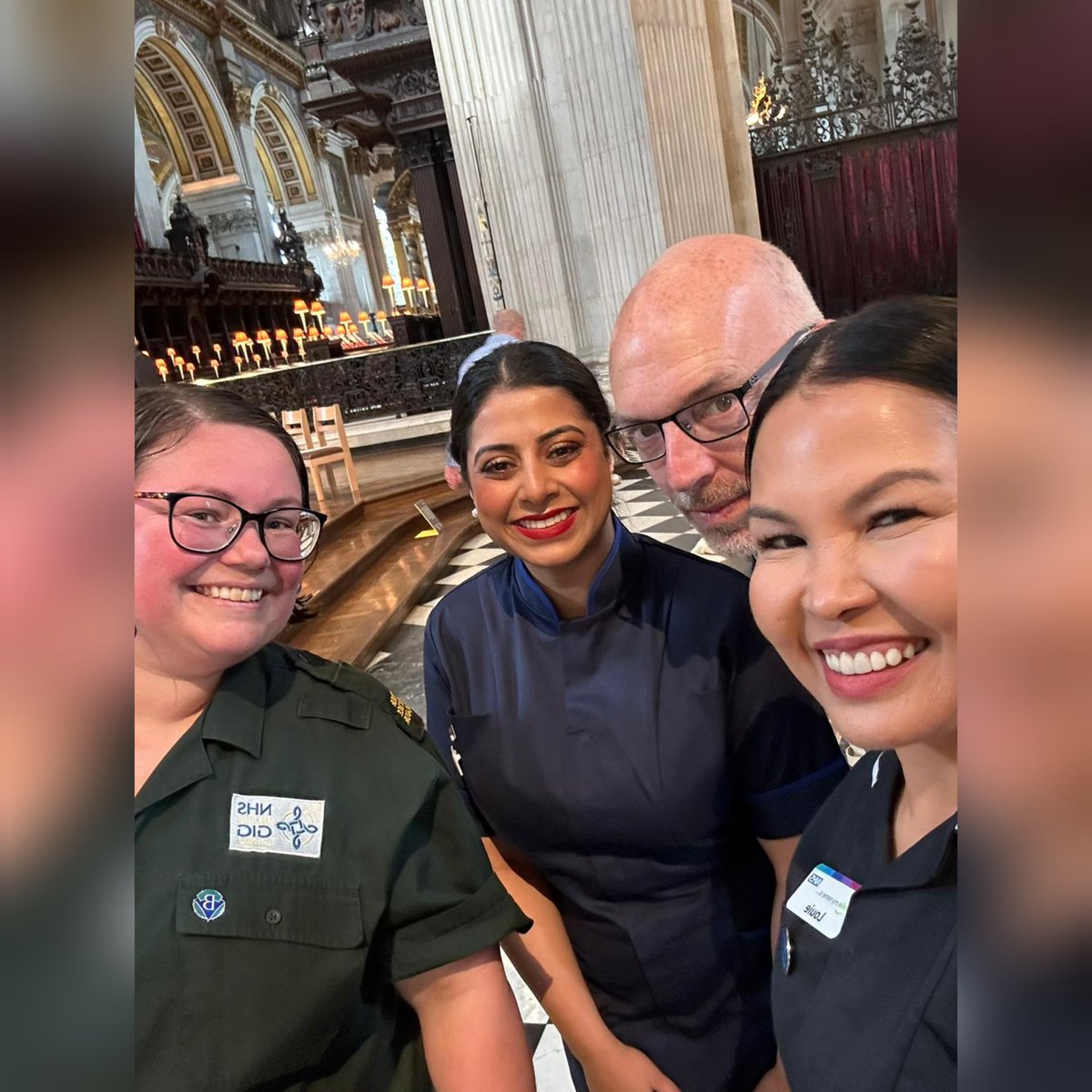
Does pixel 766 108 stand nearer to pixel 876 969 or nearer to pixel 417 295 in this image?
pixel 876 969

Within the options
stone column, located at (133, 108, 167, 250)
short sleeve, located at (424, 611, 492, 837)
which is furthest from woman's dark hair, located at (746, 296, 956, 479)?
stone column, located at (133, 108, 167, 250)

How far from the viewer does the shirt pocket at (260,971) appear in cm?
82

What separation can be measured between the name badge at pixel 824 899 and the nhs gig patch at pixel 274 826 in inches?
20.6

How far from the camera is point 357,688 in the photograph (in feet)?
3.34

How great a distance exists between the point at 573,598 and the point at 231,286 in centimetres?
1665

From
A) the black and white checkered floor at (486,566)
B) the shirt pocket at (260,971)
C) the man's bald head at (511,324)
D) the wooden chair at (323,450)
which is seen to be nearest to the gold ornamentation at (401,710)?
the shirt pocket at (260,971)

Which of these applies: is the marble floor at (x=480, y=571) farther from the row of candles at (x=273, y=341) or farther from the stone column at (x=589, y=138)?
the row of candles at (x=273, y=341)

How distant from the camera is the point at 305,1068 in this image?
0.88 metres

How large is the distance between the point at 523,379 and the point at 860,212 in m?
8.89

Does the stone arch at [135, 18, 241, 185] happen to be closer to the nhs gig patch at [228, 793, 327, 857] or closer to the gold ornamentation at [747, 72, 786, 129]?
the gold ornamentation at [747, 72, 786, 129]
